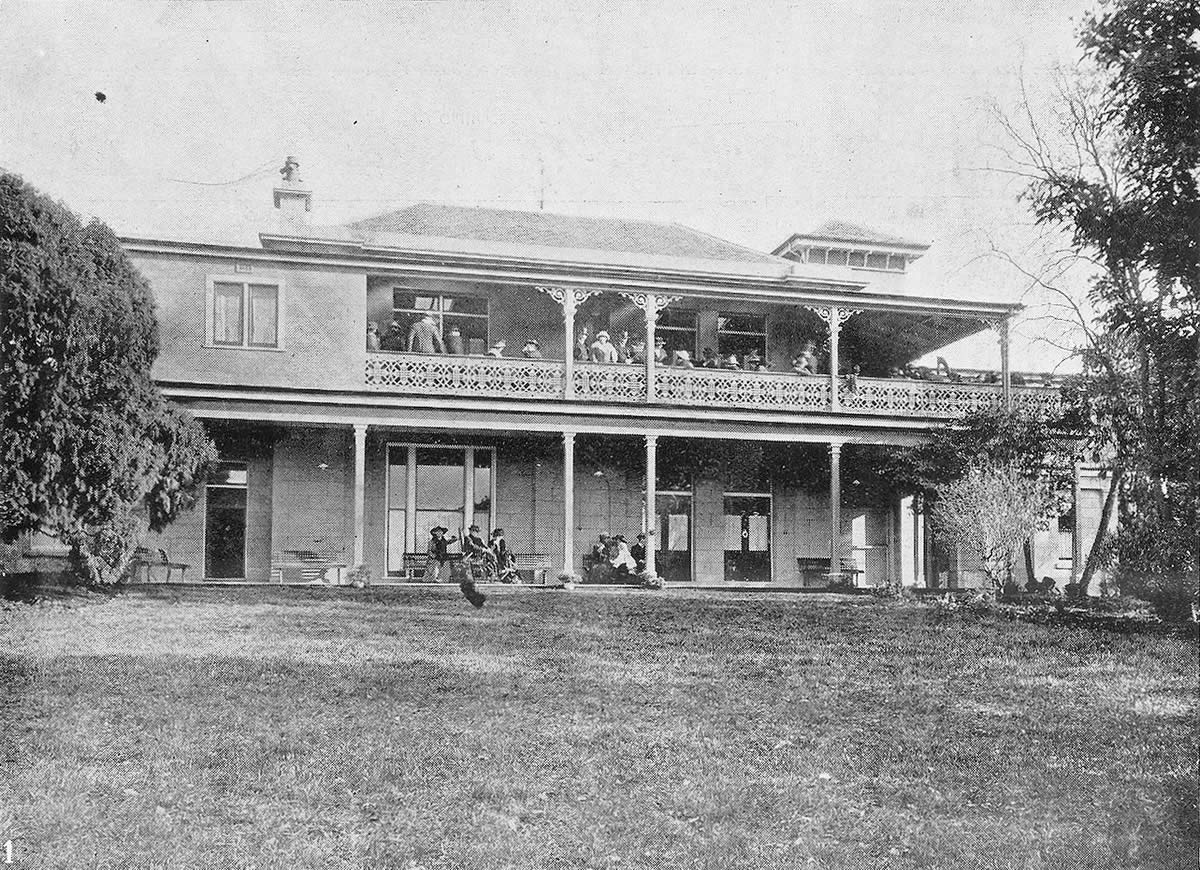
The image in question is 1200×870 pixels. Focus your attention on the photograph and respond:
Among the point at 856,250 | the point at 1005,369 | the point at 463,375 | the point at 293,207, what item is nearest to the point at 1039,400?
the point at 1005,369

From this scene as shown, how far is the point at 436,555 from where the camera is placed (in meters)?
16.5

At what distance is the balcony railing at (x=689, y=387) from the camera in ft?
52.8

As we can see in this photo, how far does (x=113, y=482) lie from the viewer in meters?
11.2

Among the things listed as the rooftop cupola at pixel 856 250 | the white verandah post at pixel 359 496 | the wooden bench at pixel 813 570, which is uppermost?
the rooftop cupola at pixel 856 250

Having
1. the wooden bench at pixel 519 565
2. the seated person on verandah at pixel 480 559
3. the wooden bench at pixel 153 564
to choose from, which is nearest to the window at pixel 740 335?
Answer: the wooden bench at pixel 519 565

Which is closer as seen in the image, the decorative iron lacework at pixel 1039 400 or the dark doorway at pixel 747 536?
the decorative iron lacework at pixel 1039 400

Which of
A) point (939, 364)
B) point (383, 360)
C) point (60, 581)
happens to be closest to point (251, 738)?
point (60, 581)

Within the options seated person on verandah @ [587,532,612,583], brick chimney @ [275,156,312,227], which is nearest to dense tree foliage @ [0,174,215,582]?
brick chimney @ [275,156,312,227]

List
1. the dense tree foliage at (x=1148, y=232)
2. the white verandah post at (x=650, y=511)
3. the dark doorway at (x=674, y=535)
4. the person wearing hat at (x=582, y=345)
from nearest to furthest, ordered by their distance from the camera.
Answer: the dense tree foliage at (x=1148, y=232) → the white verandah post at (x=650, y=511) → the person wearing hat at (x=582, y=345) → the dark doorway at (x=674, y=535)

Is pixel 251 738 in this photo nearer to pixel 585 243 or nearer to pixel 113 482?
pixel 113 482

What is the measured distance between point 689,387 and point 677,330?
2.48 m

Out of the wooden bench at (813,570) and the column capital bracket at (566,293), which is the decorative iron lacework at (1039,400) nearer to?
the wooden bench at (813,570)

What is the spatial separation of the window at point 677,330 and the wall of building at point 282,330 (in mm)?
5690

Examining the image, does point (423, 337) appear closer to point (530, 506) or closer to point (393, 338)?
point (393, 338)
